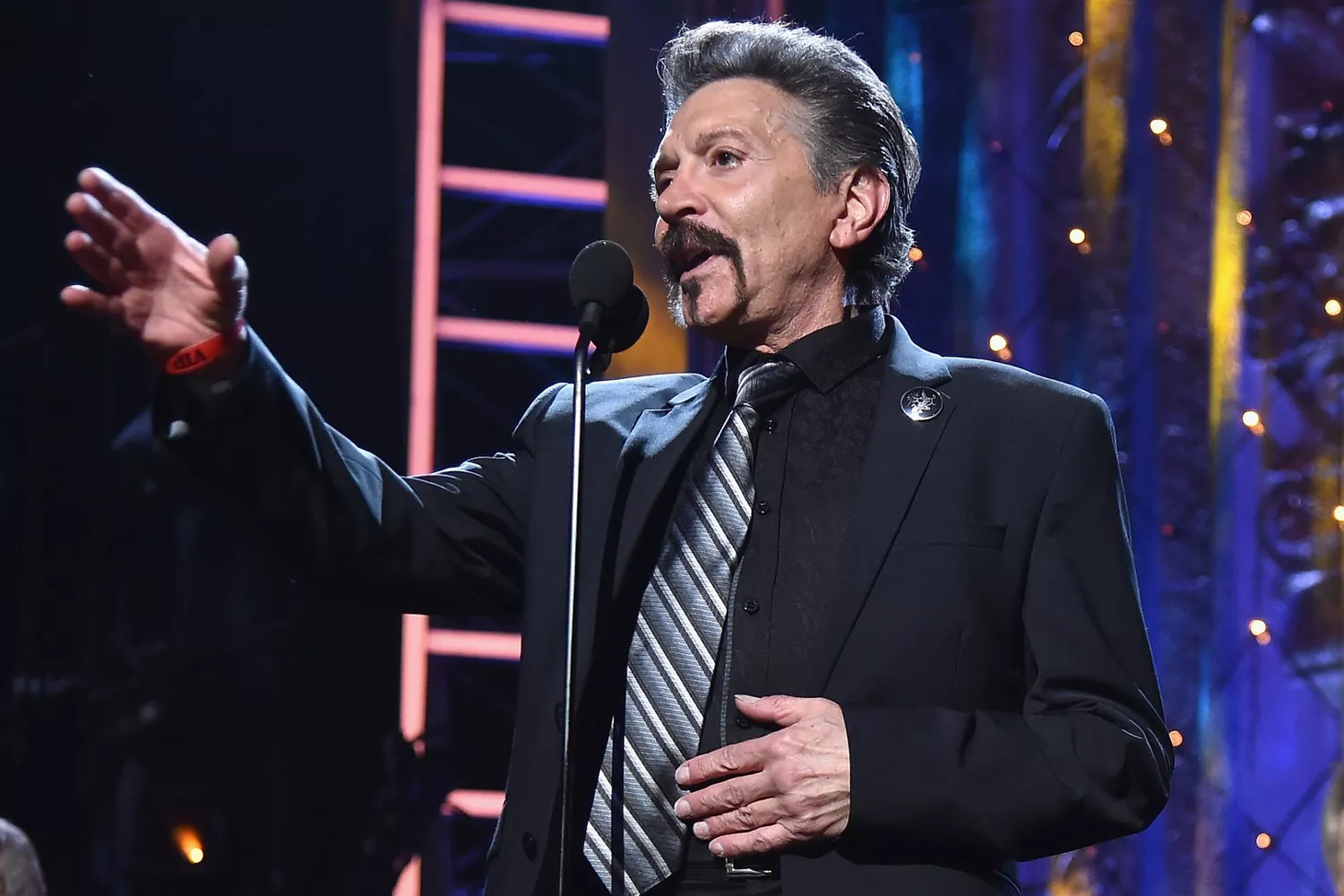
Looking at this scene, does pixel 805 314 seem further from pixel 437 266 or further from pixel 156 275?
pixel 437 266

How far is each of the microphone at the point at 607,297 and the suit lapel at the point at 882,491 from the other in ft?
1.12

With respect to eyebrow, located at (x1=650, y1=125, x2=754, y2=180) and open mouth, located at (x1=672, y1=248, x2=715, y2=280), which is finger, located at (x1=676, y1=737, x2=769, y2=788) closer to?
open mouth, located at (x1=672, y1=248, x2=715, y2=280)

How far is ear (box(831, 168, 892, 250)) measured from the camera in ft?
7.10

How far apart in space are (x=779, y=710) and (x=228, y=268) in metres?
0.75

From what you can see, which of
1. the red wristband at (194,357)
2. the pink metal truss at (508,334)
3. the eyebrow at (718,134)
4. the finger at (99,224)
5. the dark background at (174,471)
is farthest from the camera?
the pink metal truss at (508,334)

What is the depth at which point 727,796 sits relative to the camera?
1.56m

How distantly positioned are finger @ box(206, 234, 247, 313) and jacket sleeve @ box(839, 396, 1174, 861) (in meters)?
0.80

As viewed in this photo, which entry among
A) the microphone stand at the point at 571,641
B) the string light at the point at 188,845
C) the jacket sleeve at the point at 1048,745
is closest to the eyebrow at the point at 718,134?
the microphone stand at the point at 571,641

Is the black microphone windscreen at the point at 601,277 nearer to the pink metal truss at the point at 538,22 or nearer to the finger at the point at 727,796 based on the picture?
the finger at the point at 727,796

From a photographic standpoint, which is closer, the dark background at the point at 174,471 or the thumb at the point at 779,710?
the thumb at the point at 779,710

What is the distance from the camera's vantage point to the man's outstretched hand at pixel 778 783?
153 cm

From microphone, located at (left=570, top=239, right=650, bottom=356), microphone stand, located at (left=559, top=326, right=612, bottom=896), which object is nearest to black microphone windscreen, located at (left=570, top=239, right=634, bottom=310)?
microphone, located at (left=570, top=239, right=650, bottom=356)

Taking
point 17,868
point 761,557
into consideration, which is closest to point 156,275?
point 761,557

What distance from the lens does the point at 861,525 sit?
1.70m
